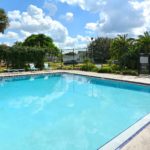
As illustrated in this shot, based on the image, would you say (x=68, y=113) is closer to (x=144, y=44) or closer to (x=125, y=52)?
(x=144, y=44)

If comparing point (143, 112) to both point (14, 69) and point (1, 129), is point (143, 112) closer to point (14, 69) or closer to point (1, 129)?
point (1, 129)

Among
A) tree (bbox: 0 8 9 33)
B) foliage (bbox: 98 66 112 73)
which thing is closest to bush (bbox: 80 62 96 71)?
foliage (bbox: 98 66 112 73)

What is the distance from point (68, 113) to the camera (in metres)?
8.23

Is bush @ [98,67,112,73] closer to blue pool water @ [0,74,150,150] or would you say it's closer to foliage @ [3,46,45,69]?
blue pool water @ [0,74,150,150]

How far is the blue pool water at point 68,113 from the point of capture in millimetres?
5812

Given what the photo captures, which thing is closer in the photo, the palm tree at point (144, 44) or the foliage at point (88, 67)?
the palm tree at point (144, 44)

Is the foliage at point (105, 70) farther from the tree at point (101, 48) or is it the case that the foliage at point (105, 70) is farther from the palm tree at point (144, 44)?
the tree at point (101, 48)

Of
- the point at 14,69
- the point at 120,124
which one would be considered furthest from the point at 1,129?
the point at 14,69

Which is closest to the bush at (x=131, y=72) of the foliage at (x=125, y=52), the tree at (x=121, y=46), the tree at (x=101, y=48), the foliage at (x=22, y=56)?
the foliage at (x=125, y=52)

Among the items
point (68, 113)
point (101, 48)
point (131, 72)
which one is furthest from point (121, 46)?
point (101, 48)

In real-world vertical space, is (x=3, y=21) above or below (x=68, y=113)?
above

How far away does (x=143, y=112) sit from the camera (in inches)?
321

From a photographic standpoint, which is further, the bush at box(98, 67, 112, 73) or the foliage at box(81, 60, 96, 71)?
the foliage at box(81, 60, 96, 71)

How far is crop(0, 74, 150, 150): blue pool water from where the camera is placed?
581 cm
